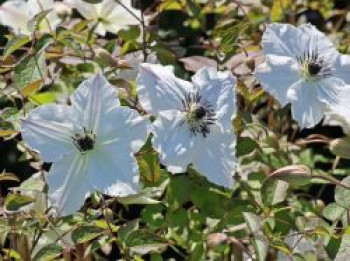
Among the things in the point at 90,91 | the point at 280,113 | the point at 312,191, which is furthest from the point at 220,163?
the point at 312,191

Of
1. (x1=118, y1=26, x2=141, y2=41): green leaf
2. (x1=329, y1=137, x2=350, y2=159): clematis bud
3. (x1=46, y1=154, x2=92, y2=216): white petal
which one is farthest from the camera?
(x1=118, y1=26, x2=141, y2=41): green leaf

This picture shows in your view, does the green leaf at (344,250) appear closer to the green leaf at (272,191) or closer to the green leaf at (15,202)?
the green leaf at (272,191)

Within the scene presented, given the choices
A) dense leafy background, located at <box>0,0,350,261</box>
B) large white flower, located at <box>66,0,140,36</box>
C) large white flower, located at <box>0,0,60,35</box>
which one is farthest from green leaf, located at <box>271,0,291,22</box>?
large white flower, located at <box>0,0,60,35</box>

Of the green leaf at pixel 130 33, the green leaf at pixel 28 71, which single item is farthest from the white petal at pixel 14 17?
the green leaf at pixel 28 71

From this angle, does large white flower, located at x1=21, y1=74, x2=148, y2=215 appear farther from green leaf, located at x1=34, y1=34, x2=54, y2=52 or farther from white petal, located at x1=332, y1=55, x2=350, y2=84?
white petal, located at x1=332, y1=55, x2=350, y2=84

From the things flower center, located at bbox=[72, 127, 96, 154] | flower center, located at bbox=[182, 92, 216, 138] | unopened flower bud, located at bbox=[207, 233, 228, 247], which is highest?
flower center, located at bbox=[182, 92, 216, 138]

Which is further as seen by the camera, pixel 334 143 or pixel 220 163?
pixel 334 143

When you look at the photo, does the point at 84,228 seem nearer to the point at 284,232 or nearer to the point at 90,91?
the point at 90,91
